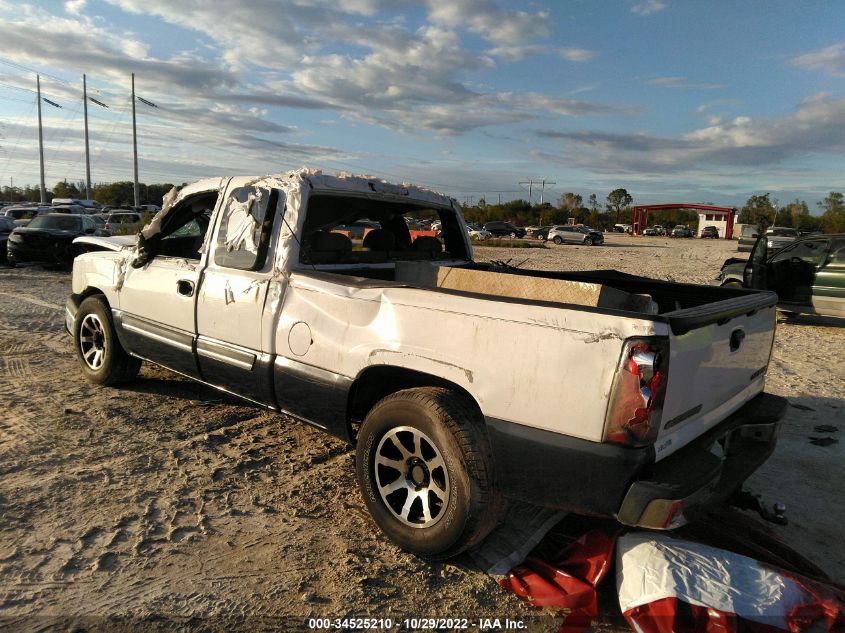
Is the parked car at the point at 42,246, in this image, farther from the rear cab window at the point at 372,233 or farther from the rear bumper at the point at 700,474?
the rear bumper at the point at 700,474

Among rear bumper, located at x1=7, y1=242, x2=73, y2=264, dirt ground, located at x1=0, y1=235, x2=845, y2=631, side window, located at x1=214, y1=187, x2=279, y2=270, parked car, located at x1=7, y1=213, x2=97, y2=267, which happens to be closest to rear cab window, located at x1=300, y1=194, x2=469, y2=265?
side window, located at x1=214, y1=187, x2=279, y2=270

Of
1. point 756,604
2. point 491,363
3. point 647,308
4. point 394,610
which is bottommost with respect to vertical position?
point 394,610

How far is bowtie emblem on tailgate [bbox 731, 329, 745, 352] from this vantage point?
9.38 feet

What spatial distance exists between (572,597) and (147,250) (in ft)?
13.0

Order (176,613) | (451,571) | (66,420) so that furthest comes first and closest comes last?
(66,420) → (451,571) → (176,613)

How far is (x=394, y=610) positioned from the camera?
258 cm

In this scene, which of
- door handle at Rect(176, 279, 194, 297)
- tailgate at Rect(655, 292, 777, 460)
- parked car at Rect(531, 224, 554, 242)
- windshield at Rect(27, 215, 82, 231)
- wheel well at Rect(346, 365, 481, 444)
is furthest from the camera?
parked car at Rect(531, 224, 554, 242)

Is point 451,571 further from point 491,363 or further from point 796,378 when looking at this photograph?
point 796,378

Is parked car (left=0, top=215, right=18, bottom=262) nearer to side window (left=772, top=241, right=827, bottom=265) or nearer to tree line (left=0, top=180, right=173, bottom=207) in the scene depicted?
side window (left=772, top=241, right=827, bottom=265)

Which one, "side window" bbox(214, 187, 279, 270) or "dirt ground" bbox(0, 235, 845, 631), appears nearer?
"dirt ground" bbox(0, 235, 845, 631)

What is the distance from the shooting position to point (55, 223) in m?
16.4

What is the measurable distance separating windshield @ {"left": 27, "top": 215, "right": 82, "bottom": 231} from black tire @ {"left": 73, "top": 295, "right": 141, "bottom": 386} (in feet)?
42.5

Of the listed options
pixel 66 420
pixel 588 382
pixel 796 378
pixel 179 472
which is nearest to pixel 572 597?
pixel 588 382

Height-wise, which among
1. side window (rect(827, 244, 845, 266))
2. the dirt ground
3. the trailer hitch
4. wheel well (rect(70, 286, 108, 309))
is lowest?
the dirt ground
